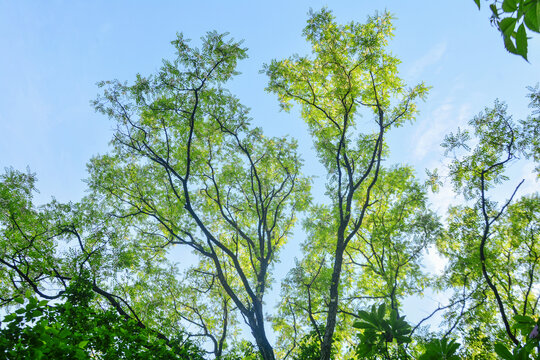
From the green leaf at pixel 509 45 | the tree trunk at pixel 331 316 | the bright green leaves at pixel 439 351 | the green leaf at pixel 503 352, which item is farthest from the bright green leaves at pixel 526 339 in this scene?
the tree trunk at pixel 331 316

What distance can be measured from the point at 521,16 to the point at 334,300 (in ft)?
31.2

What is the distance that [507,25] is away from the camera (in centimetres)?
90

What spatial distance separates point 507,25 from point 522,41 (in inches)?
3.8

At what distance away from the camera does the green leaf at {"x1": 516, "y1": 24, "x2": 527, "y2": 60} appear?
0.83 m

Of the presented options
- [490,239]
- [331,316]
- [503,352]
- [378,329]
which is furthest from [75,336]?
[490,239]

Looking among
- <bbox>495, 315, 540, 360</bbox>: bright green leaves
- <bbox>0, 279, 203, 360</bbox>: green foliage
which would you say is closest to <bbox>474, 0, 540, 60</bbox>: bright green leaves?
<bbox>495, 315, 540, 360</bbox>: bright green leaves

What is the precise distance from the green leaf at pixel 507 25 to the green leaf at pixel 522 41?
0.17ft

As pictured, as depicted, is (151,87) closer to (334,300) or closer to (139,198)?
(139,198)

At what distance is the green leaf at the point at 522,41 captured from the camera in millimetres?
832

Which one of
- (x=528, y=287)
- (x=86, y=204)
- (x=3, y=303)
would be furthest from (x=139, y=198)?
(x=528, y=287)

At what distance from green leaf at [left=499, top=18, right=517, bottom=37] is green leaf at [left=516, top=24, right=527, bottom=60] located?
5 centimetres

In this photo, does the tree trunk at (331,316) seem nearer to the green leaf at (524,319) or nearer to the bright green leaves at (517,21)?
the green leaf at (524,319)

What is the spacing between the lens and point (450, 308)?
1018 centimetres

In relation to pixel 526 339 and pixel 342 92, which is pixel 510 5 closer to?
pixel 526 339
